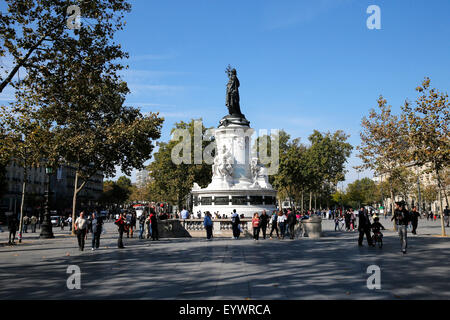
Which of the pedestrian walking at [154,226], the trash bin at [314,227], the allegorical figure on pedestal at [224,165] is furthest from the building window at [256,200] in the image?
the pedestrian walking at [154,226]

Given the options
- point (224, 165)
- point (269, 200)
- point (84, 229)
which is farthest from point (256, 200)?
point (84, 229)

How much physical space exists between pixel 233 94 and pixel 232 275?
30561 millimetres

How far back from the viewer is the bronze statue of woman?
38.3 meters

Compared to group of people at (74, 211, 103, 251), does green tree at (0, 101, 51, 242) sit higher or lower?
higher

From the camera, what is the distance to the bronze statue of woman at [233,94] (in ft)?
126

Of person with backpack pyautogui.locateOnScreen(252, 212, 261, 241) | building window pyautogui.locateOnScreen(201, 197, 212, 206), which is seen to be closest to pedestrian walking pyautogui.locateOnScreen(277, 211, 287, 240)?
person with backpack pyautogui.locateOnScreen(252, 212, 261, 241)

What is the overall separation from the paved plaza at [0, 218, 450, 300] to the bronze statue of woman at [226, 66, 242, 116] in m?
25.1

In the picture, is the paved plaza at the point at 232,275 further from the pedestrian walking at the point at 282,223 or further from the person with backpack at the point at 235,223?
the pedestrian walking at the point at 282,223

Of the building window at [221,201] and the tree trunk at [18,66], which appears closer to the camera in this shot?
the tree trunk at [18,66]

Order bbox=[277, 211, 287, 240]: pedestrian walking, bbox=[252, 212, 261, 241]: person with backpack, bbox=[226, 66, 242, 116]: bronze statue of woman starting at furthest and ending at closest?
bbox=[226, 66, 242, 116]: bronze statue of woman
bbox=[277, 211, 287, 240]: pedestrian walking
bbox=[252, 212, 261, 241]: person with backpack

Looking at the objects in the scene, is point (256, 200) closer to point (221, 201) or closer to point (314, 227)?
point (221, 201)

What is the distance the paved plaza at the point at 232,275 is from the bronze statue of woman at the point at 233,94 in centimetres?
2507

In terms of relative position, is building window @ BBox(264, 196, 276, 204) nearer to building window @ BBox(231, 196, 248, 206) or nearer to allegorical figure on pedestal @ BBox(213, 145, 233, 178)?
building window @ BBox(231, 196, 248, 206)

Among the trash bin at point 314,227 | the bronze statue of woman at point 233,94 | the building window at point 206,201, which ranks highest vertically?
the bronze statue of woman at point 233,94
